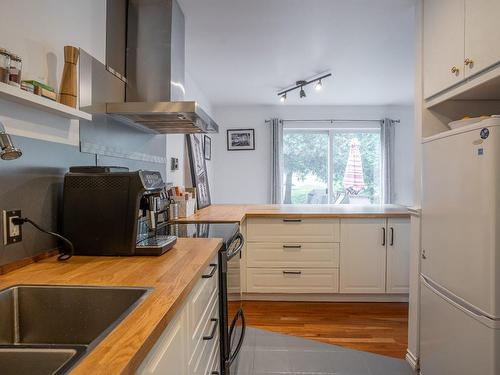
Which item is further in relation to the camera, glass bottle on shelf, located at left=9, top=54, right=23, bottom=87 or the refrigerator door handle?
the refrigerator door handle

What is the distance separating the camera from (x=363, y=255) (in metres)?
2.99

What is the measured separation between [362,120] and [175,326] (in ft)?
17.3

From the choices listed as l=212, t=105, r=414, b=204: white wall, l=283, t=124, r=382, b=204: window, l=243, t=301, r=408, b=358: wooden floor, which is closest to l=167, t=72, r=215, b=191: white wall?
l=212, t=105, r=414, b=204: white wall

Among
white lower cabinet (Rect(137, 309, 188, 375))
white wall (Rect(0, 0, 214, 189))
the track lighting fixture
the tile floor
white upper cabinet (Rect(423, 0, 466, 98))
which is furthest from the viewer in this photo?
the track lighting fixture

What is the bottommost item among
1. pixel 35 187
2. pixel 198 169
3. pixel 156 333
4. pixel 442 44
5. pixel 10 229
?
pixel 156 333

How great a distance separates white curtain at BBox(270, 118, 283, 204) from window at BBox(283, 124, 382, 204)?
201 mm

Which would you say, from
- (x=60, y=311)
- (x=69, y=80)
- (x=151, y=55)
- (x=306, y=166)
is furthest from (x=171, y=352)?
(x=306, y=166)

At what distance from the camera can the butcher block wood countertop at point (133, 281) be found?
0.58 meters

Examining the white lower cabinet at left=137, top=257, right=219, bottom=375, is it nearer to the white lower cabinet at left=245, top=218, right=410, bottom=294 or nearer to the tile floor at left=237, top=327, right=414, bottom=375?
the tile floor at left=237, top=327, right=414, bottom=375

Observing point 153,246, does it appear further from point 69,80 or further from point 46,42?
point 46,42

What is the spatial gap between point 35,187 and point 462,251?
5.67 ft

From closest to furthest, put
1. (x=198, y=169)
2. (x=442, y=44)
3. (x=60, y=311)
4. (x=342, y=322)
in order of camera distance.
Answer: (x=60, y=311), (x=442, y=44), (x=342, y=322), (x=198, y=169)

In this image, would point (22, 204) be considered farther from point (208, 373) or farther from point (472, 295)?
point (472, 295)

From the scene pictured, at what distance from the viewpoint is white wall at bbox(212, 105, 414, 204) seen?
548cm
